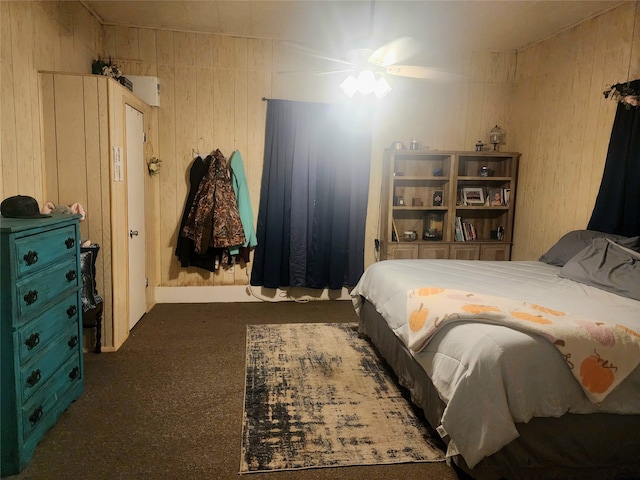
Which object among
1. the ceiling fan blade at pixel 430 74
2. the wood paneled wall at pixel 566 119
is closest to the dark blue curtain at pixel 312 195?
the ceiling fan blade at pixel 430 74

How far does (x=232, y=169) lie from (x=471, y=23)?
8.41 ft

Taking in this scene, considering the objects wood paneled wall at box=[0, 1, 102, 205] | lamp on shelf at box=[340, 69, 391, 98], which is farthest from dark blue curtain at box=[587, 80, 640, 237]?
wood paneled wall at box=[0, 1, 102, 205]

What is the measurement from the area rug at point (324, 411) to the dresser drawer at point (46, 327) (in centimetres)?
104

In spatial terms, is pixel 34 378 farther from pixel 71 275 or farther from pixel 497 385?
pixel 497 385

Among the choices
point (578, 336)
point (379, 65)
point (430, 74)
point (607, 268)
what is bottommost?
point (578, 336)

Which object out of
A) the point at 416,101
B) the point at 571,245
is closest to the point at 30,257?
the point at 571,245

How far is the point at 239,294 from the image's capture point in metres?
4.50

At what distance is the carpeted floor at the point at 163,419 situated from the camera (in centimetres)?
186

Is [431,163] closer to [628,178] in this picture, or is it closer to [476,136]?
[476,136]

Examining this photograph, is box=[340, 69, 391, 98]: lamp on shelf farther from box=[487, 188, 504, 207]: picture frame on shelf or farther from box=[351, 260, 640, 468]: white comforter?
box=[487, 188, 504, 207]: picture frame on shelf

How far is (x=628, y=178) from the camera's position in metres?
3.21

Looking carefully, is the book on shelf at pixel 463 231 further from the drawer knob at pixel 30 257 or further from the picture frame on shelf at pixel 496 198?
the drawer knob at pixel 30 257

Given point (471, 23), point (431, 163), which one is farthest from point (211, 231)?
point (471, 23)

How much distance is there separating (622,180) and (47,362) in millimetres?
3920
